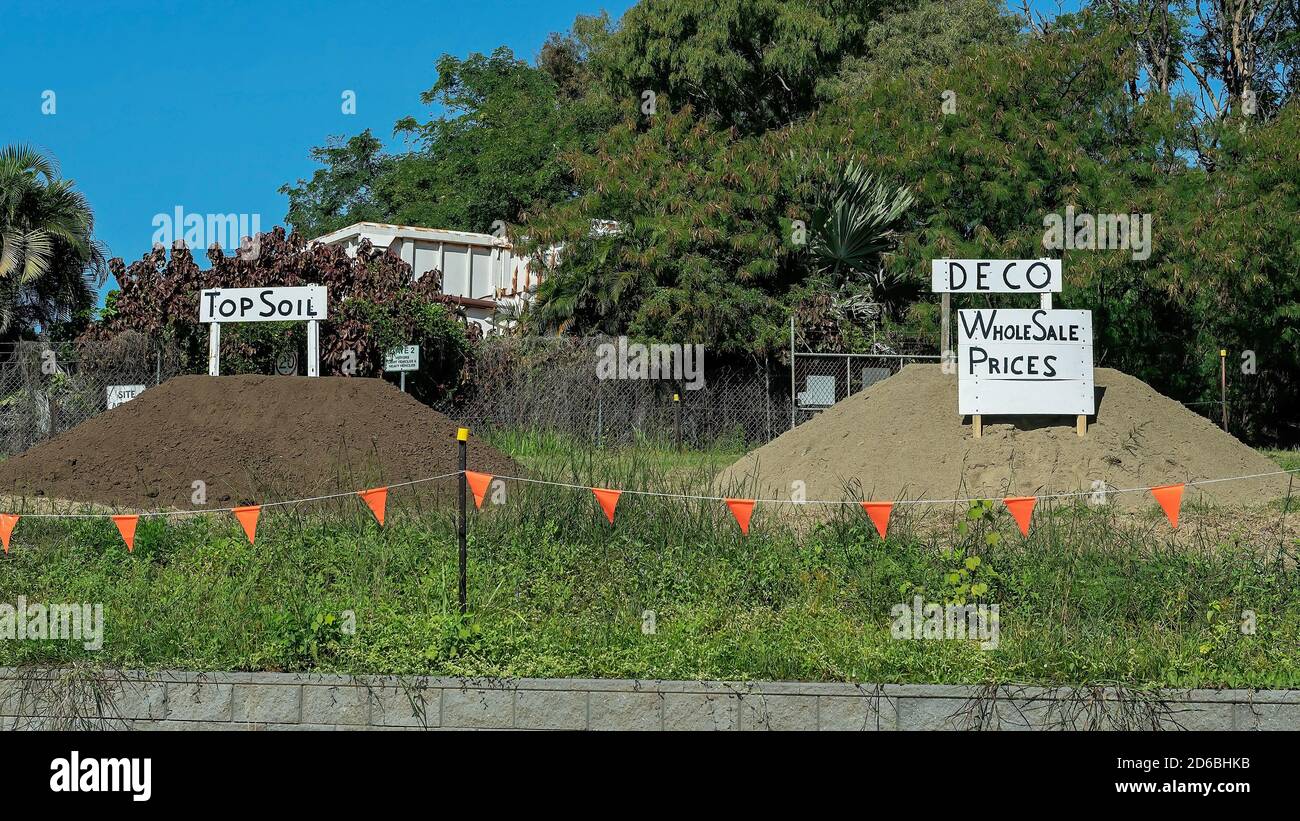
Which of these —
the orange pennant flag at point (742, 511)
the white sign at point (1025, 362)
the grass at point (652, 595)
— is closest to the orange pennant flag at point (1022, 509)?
the grass at point (652, 595)

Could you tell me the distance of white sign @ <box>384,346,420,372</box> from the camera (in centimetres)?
1844

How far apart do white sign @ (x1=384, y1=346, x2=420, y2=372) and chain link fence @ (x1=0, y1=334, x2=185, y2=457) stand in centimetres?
400

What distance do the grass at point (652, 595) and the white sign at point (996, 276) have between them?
13.2 ft

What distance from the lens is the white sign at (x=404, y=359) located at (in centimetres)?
1844

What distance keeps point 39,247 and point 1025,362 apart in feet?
70.1

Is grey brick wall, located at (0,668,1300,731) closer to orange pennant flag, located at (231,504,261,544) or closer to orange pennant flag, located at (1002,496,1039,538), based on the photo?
orange pennant flag, located at (231,504,261,544)

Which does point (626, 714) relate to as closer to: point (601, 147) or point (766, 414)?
point (766, 414)

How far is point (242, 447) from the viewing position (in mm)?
13914

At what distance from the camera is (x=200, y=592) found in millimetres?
7449

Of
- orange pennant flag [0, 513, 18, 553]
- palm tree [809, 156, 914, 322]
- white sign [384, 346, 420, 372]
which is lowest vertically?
orange pennant flag [0, 513, 18, 553]

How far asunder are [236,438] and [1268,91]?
29.2m

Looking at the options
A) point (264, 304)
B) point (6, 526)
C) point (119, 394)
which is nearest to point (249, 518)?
point (6, 526)

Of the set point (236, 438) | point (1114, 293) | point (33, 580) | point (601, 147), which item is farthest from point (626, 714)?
point (601, 147)

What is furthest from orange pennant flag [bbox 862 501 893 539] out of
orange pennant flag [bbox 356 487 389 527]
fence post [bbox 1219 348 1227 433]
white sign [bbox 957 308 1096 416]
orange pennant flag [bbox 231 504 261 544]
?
fence post [bbox 1219 348 1227 433]
